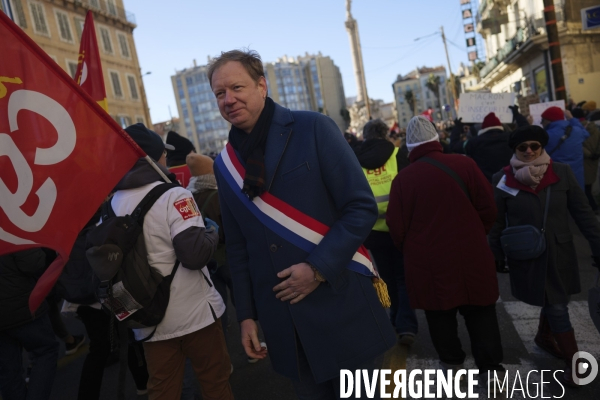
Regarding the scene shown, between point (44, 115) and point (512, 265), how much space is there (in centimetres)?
307

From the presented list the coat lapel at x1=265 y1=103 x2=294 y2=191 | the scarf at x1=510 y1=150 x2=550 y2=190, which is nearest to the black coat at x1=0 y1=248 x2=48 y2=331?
the coat lapel at x1=265 y1=103 x2=294 y2=191

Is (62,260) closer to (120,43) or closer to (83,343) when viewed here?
(83,343)

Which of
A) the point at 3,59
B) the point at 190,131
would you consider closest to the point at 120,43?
the point at 3,59

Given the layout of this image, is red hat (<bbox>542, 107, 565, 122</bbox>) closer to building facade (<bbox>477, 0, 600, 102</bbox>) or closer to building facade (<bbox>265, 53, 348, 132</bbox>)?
building facade (<bbox>477, 0, 600, 102</bbox>)

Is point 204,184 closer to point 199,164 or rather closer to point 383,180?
point 199,164

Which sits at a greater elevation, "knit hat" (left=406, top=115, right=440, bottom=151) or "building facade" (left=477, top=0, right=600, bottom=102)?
"building facade" (left=477, top=0, right=600, bottom=102)

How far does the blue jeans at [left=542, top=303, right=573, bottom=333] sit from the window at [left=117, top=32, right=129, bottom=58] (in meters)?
37.5

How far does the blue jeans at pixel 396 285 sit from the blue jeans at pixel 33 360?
2.67 meters

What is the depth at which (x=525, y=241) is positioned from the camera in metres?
3.31

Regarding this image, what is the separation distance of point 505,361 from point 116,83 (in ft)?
114

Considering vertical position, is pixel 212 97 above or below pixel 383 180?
above

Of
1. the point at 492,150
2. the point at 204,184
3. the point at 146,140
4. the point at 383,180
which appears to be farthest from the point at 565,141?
the point at 146,140

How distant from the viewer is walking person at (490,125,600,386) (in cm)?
334

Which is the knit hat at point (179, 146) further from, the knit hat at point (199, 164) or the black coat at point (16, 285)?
the black coat at point (16, 285)
